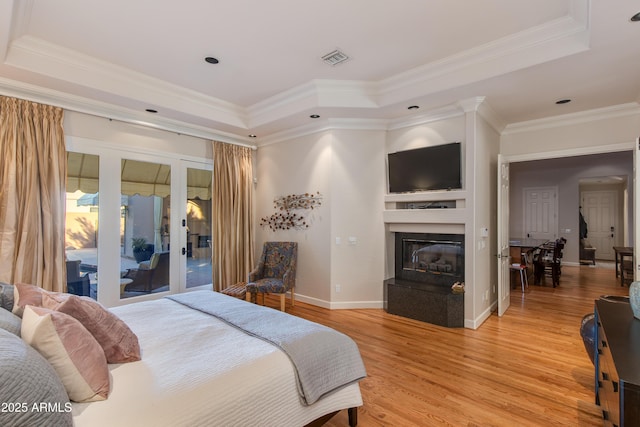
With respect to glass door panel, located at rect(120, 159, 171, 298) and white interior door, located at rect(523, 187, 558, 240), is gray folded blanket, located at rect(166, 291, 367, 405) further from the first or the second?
white interior door, located at rect(523, 187, 558, 240)

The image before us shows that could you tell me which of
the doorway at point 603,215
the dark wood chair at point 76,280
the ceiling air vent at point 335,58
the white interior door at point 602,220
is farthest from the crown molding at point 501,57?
the white interior door at point 602,220

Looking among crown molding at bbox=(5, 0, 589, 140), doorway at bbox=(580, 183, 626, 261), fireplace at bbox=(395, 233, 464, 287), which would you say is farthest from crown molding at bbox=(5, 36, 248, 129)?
doorway at bbox=(580, 183, 626, 261)

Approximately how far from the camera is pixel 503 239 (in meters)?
4.53

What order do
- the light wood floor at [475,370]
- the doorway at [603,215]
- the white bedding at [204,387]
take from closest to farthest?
the white bedding at [204,387] < the light wood floor at [475,370] < the doorway at [603,215]

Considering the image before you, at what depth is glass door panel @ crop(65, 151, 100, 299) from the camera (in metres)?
3.77

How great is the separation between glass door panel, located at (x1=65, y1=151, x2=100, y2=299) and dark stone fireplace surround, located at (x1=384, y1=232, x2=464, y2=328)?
3874 mm

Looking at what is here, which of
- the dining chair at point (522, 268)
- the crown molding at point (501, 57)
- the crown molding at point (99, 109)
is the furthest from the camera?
the dining chair at point (522, 268)

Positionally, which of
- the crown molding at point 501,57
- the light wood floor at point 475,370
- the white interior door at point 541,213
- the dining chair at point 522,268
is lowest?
the light wood floor at point 475,370

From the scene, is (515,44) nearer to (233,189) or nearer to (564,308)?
(564,308)

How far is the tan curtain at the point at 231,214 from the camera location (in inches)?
199

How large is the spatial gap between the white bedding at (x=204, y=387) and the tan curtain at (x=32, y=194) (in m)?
2.19

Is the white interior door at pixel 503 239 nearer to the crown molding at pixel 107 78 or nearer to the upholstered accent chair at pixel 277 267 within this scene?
the upholstered accent chair at pixel 277 267

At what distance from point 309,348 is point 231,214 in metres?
3.73

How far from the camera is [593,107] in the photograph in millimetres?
4012
